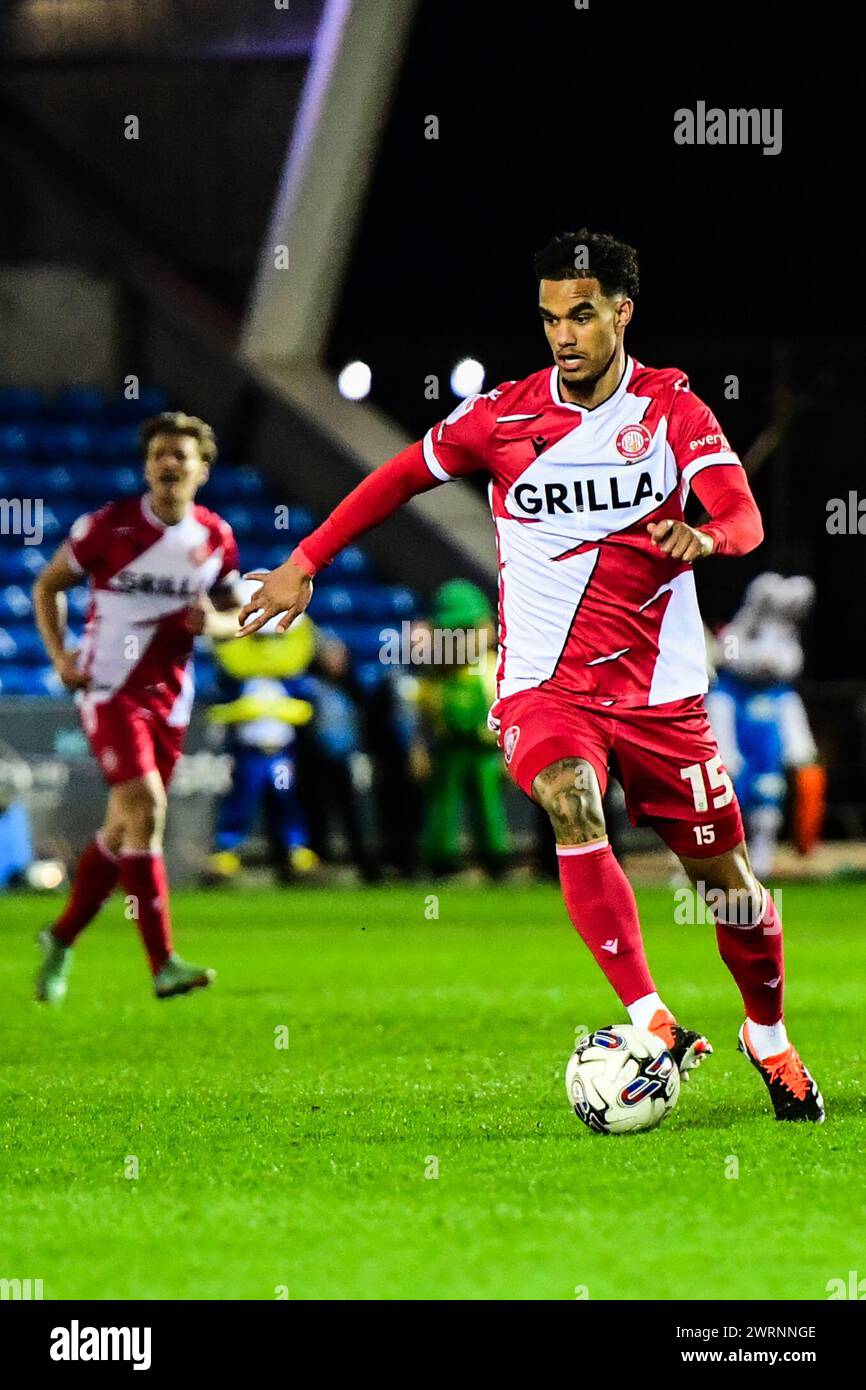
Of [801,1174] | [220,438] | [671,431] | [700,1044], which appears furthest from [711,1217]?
[220,438]

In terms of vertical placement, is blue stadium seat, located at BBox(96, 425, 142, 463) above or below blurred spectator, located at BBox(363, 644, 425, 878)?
above

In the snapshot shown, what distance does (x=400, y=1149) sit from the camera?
531cm

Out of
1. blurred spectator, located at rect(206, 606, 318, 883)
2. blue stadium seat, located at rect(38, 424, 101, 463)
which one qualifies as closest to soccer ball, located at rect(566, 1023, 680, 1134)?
blurred spectator, located at rect(206, 606, 318, 883)

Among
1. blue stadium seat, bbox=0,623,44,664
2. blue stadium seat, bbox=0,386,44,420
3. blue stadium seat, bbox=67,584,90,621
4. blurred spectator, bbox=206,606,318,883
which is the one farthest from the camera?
blue stadium seat, bbox=0,386,44,420

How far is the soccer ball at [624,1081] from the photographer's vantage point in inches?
211

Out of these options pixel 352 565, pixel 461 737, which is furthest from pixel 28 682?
pixel 461 737

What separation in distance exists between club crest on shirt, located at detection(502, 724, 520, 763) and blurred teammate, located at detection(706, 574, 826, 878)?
9550 mm

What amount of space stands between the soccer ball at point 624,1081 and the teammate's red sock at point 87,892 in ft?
12.8

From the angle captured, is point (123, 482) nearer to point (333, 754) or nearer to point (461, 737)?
point (333, 754)

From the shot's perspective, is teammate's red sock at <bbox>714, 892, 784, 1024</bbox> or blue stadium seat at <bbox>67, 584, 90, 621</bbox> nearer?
teammate's red sock at <bbox>714, 892, 784, 1024</bbox>

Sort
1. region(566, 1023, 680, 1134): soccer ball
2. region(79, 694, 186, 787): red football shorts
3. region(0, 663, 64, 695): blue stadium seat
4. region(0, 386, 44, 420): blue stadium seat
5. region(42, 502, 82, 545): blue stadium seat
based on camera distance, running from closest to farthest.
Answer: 1. region(566, 1023, 680, 1134): soccer ball
2. region(79, 694, 186, 787): red football shorts
3. region(0, 663, 64, 695): blue stadium seat
4. region(42, 502, 82, 545): blue stadium seat
5. region(0, 386, 44, 420): blue stadium seat

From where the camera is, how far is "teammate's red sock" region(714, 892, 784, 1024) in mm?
5742

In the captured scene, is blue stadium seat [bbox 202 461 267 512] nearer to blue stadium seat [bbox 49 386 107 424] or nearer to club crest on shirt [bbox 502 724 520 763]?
blue stadium seat [bbox 49 386 107 424]

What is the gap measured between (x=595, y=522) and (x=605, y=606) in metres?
0.22
